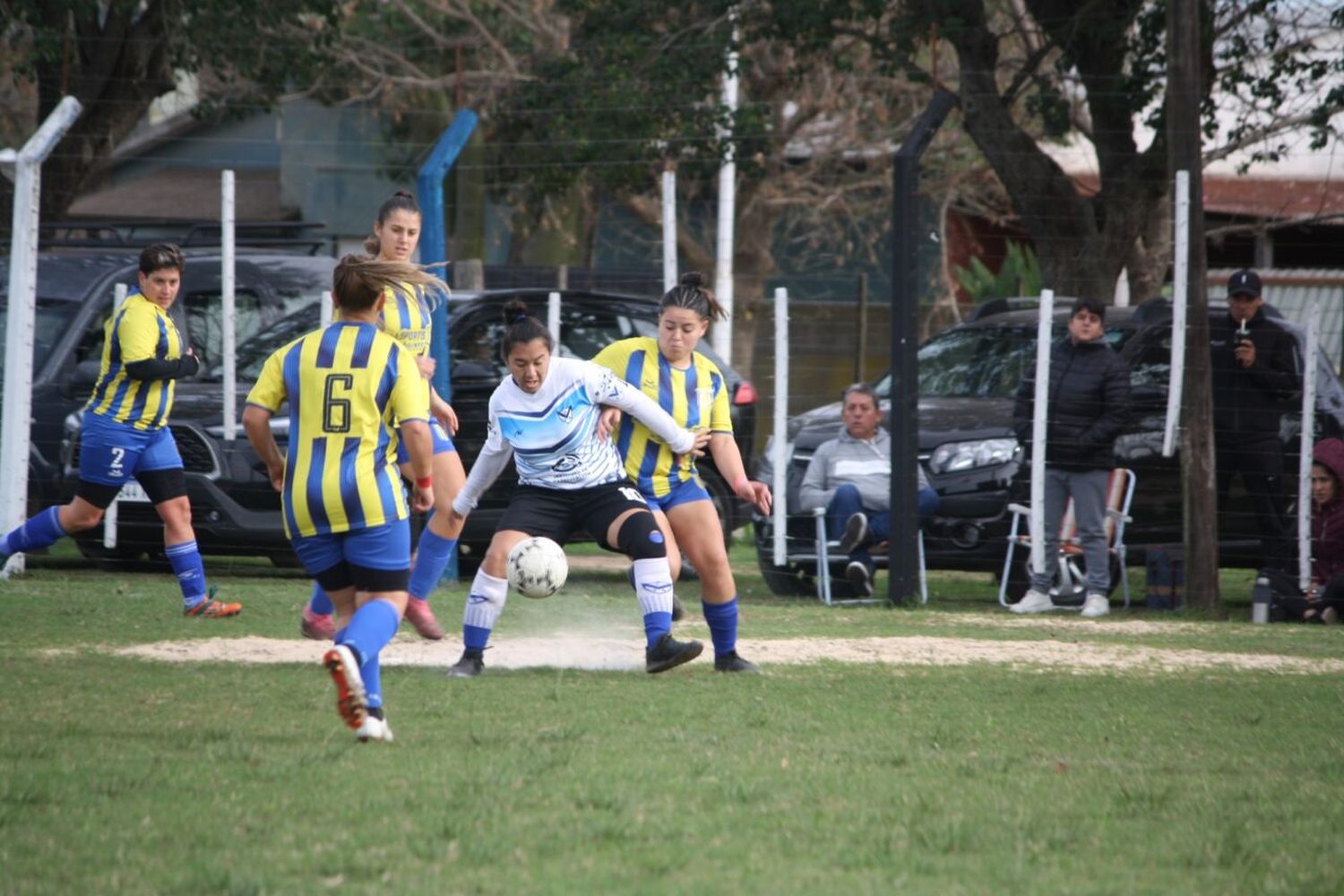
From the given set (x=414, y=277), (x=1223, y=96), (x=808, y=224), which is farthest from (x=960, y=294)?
(x=414, y=277)

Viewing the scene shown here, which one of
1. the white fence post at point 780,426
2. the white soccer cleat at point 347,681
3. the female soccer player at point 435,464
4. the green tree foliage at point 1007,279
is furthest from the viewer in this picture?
the green tree foliage at point 1007,279

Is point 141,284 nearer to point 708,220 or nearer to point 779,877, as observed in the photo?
point 779,877

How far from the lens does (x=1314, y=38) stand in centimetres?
1573

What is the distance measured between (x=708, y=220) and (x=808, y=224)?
3209mm

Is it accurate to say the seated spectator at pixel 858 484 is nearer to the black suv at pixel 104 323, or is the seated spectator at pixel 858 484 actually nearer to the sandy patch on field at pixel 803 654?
the sandy patch on field at pixel 803 654

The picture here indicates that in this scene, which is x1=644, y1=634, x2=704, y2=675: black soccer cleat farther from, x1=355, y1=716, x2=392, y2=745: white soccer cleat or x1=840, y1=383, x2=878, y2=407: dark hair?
x1=840, y1=383, x2=878, y2=407: dark hair

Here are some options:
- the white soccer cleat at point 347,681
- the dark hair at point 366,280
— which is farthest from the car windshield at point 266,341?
Result: the white soccer cleat at point 347,681

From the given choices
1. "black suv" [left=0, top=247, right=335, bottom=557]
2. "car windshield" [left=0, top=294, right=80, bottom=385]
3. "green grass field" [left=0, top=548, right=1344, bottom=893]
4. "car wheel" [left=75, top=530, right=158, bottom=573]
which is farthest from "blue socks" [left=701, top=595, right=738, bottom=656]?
"car windshield" [left=0, top=294, right=80, bottom=385]

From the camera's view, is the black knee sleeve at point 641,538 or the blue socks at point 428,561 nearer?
the black knee sleeve at point 641,538

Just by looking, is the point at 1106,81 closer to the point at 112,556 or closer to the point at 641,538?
the point at 112,556

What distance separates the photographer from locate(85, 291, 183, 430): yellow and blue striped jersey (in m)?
9.59

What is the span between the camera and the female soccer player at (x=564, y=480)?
24.6ft

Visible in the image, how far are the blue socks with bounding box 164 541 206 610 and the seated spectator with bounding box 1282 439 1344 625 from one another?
6.90 meters

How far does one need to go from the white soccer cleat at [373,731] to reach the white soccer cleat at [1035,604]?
249 inches
